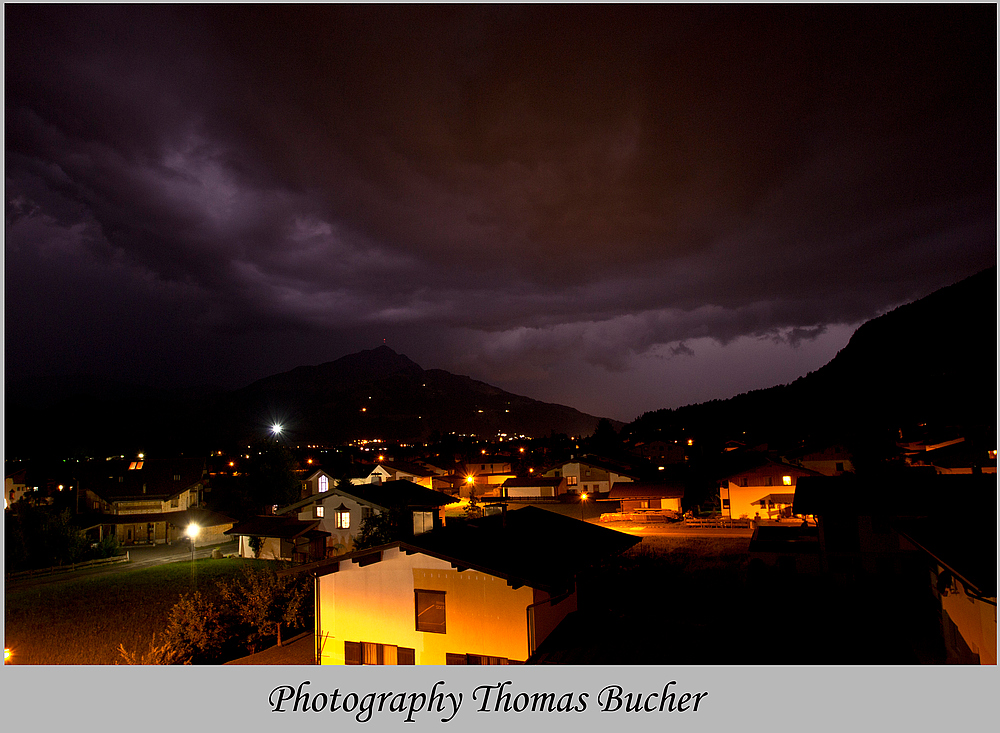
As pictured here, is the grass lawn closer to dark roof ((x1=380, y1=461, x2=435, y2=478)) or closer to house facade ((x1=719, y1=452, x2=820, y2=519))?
dark roof ((x1=380, y1=461, x2=435, y2=478))

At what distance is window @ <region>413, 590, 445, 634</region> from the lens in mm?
9602

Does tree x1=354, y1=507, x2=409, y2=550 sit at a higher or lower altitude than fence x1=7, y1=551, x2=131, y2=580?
higher

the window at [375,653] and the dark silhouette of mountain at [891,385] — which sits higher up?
the dark silhouette of mountain at [891,385]

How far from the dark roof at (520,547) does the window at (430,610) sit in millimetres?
864

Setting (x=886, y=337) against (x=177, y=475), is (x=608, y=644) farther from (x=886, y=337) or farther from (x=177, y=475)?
(x=886, y=337)

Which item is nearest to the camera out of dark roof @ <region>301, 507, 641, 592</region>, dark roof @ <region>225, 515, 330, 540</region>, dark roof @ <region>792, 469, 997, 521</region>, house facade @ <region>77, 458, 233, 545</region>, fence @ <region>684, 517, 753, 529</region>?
dark roof @ <region>301, 507, 641, 592</region>

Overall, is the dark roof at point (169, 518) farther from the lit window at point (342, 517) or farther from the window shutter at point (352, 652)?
the window shutter at point (352, 652)

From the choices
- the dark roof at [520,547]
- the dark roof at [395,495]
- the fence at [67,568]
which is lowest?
the fence at [67,568]

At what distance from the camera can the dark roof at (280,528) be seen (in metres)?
28.2

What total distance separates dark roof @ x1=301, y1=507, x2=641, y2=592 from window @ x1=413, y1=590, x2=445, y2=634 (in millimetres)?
864

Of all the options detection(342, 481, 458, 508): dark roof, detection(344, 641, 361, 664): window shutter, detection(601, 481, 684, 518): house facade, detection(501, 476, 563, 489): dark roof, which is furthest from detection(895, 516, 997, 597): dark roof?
detection(501, 476, 563, 489): dark roof

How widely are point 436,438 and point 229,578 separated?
113102 millimetres

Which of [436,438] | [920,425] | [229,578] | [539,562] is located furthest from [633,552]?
[436,438]

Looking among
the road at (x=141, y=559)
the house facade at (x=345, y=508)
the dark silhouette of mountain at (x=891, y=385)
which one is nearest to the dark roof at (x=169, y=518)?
the road at (x=141, y=559)
